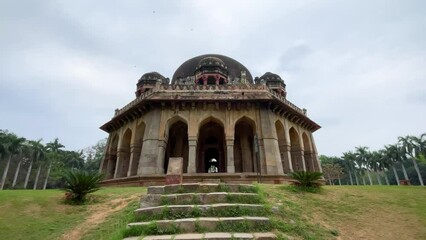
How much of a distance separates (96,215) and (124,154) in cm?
1271

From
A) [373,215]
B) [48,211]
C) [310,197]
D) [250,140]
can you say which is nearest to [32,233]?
[48,211]

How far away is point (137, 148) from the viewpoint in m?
17.2

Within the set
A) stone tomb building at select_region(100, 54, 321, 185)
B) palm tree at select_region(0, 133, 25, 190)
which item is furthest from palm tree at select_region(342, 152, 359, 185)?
palm tree at select_region(0, 133, 25, 190)

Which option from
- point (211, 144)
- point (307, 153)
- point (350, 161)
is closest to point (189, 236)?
point (211, 144)

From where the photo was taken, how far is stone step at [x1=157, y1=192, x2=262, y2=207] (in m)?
5.92

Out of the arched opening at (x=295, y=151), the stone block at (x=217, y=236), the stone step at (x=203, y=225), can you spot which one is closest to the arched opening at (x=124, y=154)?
the arched opening at (x=295, y=151)

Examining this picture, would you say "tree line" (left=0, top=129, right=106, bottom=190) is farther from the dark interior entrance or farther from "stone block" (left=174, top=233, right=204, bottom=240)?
"stone block" (left=174, top=233, right=204, bottom=240)

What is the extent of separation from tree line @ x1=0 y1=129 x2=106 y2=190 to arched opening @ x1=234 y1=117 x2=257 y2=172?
26863 mm

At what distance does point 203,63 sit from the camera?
20.6 m

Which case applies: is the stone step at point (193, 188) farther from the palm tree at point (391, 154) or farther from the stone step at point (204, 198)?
the palm tree at point (391, 154)

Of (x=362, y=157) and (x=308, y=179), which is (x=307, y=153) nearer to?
(x=308, y=179)

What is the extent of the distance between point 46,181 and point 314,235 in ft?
155

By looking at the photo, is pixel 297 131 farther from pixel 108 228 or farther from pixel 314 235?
pixel 108 228

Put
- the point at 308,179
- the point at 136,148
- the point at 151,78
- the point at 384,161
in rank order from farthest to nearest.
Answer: the point at 384,161 < the point at 151,78 < the point at 136,148 < the point at 308,179
